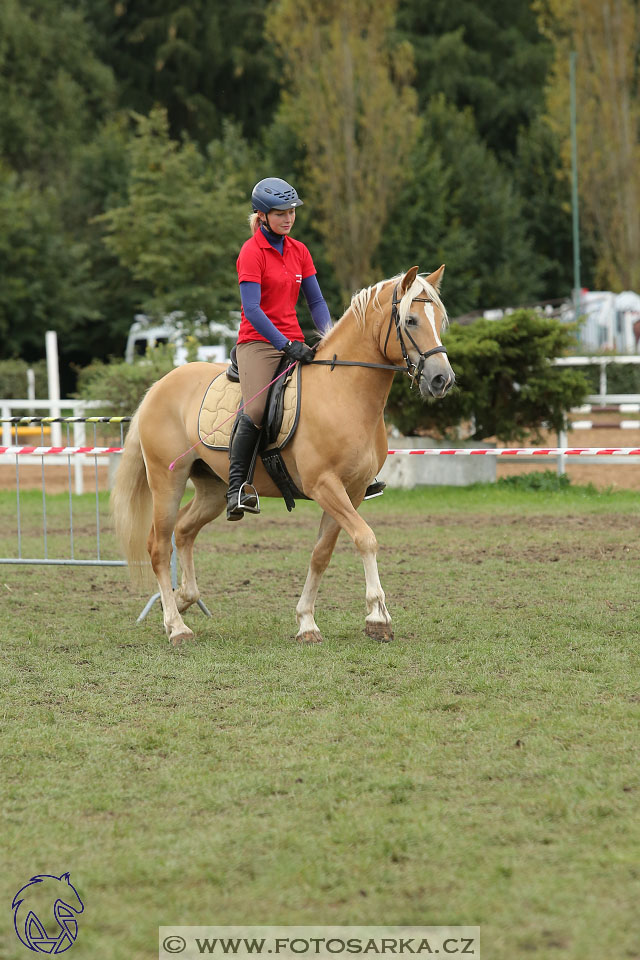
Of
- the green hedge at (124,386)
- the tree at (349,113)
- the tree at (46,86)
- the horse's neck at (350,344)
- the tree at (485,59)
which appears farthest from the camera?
the tree at (485,59)

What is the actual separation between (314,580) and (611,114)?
101 feet

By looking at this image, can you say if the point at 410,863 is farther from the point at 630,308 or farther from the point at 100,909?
the point at 630,308

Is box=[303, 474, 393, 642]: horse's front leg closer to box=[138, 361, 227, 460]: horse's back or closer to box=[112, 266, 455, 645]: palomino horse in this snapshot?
box=[112, 266, 455, 645]: palomino horse

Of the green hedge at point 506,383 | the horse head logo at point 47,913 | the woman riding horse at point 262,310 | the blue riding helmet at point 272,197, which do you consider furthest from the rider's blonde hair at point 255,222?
the green hedge at point 506,383

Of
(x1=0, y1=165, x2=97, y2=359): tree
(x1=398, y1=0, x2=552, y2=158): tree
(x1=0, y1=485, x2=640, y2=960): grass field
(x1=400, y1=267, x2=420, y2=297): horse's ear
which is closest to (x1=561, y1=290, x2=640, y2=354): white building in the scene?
(x1=0, y1=165, x2=97, y2=359): tree

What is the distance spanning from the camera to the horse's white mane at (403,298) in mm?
6504

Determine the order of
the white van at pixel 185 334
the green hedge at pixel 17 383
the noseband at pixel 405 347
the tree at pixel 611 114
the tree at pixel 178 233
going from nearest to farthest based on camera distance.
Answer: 1. the noseband at pixel 405 347
2. the white van at pixel 185 334
3. the tree at pixel 178 233
4. the green hedge at pixel 17 383
5. the tree at pixel 611 114

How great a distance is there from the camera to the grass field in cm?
327

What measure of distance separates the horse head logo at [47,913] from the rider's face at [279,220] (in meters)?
4.26

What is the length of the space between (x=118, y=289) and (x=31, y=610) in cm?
2924

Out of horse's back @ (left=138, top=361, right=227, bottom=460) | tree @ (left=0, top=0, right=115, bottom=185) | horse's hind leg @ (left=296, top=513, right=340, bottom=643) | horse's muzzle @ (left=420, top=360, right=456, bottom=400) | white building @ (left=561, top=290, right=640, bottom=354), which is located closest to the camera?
horse's muzzle @ (left=420, top=360, right=456, bottom=400)

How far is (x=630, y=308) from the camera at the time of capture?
29500 millimetres
